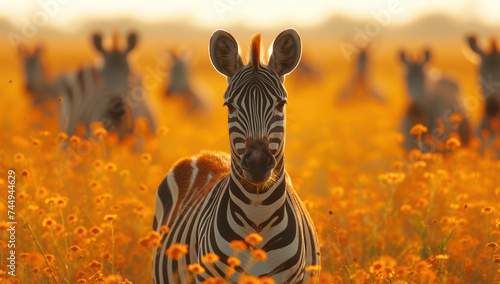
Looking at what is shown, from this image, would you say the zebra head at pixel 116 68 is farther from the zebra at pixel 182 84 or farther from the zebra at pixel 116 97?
the zebra at pixel 182 84

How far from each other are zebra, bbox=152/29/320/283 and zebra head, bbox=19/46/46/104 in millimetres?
14145

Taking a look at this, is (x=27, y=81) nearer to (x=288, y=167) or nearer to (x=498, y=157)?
(x=288, y=167)

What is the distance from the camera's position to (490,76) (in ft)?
33.2

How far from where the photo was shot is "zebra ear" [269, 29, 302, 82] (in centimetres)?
374

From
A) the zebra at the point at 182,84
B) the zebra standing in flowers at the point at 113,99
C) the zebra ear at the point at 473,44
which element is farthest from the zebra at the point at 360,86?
the zebra standing in flowers at the point at 113,99

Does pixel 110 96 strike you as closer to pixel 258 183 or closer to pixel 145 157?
pixel 145 157

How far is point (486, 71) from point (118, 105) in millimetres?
6311

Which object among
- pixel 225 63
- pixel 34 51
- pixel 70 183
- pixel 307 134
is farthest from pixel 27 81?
pixel 225 63

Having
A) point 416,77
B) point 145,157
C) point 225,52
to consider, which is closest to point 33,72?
point 416,77

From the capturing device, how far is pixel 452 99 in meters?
10.8

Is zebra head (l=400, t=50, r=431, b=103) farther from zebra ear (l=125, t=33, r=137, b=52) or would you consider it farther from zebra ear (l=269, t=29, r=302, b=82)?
zebra ear (l=269, t=29, r=302, b=82)

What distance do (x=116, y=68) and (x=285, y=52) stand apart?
21.2ft

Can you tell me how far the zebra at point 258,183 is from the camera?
341 cm

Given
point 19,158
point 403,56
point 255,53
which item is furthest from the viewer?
point 403,56
